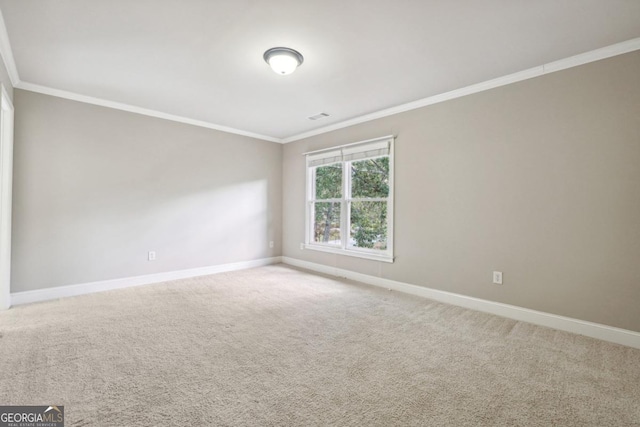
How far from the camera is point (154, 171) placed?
14.1ft

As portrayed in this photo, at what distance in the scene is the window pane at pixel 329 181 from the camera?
16.3 feet

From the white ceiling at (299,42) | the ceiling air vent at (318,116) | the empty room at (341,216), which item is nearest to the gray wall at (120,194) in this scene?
the empty room at (341,216)

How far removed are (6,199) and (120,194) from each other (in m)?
1.08

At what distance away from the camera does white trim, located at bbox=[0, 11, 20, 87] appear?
2330mm

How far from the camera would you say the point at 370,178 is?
14.8 feet

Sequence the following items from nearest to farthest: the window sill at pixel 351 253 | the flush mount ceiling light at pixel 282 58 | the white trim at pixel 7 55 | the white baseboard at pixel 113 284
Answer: the white trim at pixel 7 55
the flush mount ceiling light at pixel 282 58
the white baseboard at pixel 113 284
the window sill at pixel 351 253

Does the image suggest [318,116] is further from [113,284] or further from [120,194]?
[113,284]

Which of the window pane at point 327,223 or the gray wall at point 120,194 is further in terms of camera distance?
the window pane at point 327,223

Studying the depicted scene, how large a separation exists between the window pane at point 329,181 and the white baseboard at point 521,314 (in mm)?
1454

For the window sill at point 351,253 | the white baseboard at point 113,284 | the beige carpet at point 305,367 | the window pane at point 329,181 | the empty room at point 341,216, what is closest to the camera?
the beige carpet at point 305,367

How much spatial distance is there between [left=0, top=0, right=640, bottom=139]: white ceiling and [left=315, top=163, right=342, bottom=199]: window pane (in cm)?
156

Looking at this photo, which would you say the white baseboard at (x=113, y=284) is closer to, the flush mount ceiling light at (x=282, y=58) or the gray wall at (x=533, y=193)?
the gray wall at (x=533, y=193)

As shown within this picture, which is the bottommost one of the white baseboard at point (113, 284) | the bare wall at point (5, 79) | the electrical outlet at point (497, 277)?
the white baseboard at point (113, 284)

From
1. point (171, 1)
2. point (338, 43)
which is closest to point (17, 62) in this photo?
point (171, 1)
